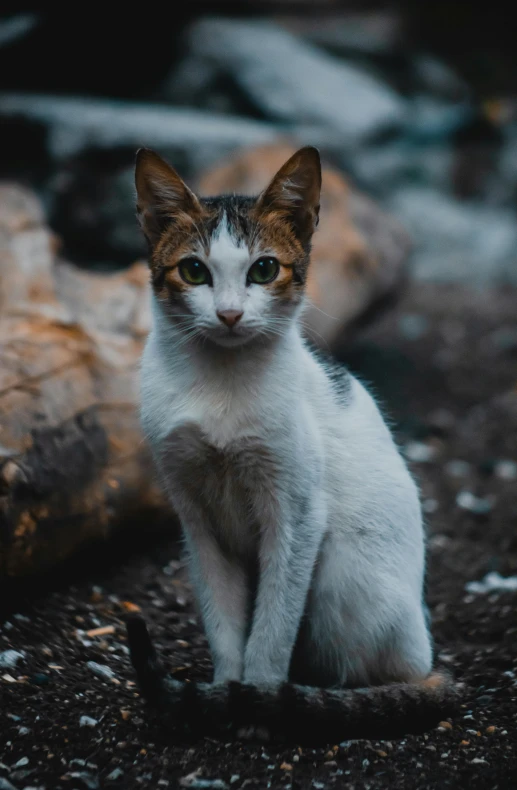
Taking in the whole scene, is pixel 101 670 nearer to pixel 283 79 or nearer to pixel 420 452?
pixel 420 452

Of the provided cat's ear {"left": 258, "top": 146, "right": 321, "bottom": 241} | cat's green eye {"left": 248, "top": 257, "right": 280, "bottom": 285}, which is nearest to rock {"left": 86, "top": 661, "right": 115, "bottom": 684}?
cat's green eye {"left": 248, "top": 257, "right": 280, "bottom": 285}

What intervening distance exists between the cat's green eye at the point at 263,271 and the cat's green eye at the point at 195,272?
0.14m

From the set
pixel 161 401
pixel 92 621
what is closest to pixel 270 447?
pixel 161 401

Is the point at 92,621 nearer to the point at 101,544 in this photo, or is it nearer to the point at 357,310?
the point at 101,544

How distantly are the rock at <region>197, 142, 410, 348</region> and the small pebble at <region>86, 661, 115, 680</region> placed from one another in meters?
3.19

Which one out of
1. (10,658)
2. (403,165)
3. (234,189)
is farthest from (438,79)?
Answer: (10,658)

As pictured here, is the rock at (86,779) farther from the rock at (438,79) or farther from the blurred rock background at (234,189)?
the rock at (438,79)

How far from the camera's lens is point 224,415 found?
2701 mm

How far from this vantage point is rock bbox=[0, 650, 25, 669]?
309cm

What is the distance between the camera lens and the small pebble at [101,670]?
321cm

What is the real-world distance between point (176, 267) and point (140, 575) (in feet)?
7.12

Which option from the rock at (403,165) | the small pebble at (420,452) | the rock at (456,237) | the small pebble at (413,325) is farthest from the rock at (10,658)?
the rock at (403,165)

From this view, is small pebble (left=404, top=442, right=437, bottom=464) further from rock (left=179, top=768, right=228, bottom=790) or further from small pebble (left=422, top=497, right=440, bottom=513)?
rock (left=179, top=768, right=228, bottom=790)

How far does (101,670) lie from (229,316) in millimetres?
1611
